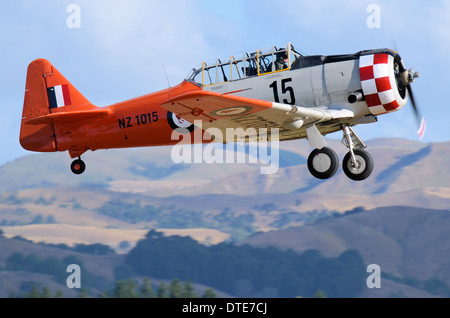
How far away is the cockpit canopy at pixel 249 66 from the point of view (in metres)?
12.6

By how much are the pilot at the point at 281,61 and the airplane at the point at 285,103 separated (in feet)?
0.06

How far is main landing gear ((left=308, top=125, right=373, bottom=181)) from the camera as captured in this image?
1247cm

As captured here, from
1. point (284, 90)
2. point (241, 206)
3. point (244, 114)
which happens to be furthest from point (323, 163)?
point (241, 206)

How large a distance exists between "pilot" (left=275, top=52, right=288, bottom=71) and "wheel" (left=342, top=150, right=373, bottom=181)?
1993mm

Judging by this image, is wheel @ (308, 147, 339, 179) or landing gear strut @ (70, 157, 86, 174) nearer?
wheel @ (308, 147, 339, 179)

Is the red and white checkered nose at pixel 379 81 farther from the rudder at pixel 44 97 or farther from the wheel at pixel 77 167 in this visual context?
the wheel at pixel 77 167

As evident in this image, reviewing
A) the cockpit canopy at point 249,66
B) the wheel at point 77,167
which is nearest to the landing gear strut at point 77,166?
the wheel at point 77,167

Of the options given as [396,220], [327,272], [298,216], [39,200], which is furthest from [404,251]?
[39,200]

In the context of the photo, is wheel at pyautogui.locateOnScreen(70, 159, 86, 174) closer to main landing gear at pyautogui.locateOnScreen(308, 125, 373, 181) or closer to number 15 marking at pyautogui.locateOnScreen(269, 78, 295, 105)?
number 15 marking at pyautogui.locateOnScreen(269, 78, 295, 105)

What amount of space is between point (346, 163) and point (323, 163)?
1.62ft

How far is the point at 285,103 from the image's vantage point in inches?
492

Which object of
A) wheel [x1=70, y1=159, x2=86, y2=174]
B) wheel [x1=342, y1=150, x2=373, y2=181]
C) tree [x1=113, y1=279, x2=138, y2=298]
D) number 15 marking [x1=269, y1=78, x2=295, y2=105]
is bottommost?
tree [x1=113, y1=279, x2=138, y2=298]

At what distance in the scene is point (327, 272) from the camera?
8212 cm

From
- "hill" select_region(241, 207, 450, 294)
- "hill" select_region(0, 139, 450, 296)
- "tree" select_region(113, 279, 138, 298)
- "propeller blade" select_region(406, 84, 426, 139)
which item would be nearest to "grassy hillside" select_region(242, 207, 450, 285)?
"hill" select_region(241, 207, 450, 294)
